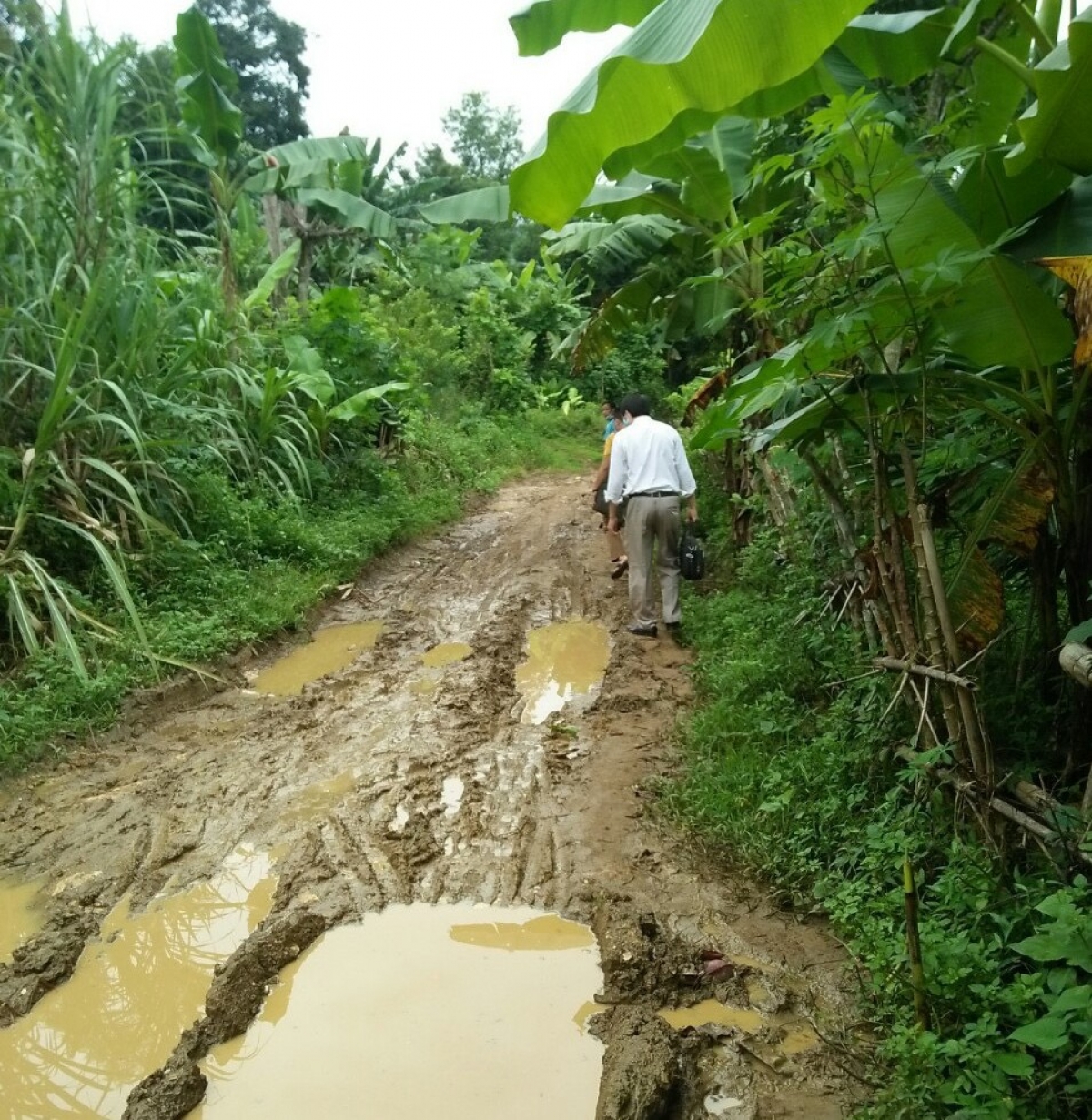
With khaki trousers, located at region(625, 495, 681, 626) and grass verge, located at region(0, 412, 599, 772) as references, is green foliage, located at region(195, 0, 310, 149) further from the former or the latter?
khaki trousers, located at region(625, 495, 681, 626)

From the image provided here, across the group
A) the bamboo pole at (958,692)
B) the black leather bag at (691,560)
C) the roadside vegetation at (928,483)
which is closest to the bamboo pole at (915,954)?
the roadside vegetation at (928,483)

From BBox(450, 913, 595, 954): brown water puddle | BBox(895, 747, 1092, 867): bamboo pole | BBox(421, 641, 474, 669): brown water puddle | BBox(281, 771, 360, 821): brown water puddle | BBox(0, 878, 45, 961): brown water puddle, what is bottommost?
BBox(450, 913, 595, 954): brown water puddle

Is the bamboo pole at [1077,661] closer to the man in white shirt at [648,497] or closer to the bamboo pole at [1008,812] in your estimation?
the bamboo pole at [1008,812]

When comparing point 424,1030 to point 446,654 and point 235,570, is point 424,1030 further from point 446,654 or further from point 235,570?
point 235,570

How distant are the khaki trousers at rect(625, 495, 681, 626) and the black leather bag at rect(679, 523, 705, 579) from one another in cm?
11

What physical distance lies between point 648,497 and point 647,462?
0.79ft

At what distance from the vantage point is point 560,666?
5832 mm

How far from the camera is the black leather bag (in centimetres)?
626

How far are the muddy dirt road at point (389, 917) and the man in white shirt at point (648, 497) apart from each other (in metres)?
0.93

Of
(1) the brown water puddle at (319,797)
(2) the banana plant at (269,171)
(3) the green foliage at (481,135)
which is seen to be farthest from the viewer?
(3) the green foliage at (481,135)

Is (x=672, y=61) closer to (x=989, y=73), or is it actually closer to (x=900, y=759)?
(x=989, y=73)

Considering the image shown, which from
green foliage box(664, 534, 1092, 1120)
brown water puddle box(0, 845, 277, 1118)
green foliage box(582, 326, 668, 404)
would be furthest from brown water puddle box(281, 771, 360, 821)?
green foliage box(582, 326, 668, 404)

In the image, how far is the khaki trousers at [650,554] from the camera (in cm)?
609

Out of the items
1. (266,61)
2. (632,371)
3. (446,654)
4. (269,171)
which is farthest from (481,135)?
(446,654)
